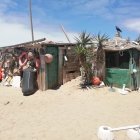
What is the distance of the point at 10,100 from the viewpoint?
37.1 ft

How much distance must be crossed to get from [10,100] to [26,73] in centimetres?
158

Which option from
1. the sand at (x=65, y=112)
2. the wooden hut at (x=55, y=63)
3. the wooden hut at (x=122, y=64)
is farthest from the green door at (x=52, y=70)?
the wooden hut at (x=122, y=64)

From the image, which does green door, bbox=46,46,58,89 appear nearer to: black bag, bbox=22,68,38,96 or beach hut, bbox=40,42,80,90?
beach hut, bbox=40,42,80,90

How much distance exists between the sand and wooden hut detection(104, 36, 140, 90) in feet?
2.65

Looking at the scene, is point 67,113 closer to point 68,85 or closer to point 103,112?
point 103,112

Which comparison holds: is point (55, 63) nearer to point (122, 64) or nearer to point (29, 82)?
point (29, 82)

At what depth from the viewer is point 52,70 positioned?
12836 millimetres

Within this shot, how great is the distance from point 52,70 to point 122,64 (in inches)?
123

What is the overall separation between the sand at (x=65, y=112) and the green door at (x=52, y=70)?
0.51 m

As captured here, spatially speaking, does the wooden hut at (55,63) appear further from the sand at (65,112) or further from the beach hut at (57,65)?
the sand at (65,112)

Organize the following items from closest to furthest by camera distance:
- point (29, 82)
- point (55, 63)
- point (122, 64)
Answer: point (29, 82) → point (122, 64) → point (55, 63)

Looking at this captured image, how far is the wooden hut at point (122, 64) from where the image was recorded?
12.3 m

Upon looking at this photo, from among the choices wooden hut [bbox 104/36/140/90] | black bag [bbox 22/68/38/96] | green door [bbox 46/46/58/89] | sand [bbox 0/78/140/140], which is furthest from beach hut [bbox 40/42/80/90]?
wooden hut [bbox 104/36/140/90]

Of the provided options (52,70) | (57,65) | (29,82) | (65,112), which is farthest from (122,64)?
(65,112)
